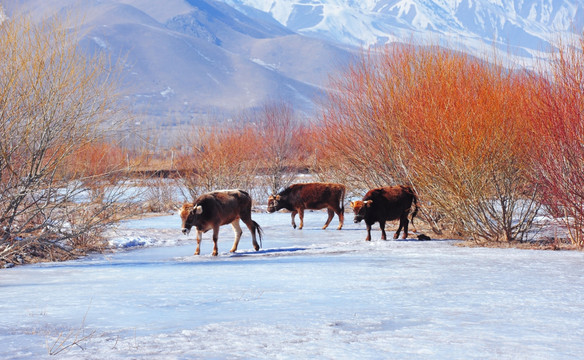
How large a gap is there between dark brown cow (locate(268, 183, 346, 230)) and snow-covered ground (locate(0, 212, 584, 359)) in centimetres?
578

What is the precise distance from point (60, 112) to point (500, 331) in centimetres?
646

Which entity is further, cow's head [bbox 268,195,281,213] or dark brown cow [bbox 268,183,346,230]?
cow's head [bbox 268,195,281,213]

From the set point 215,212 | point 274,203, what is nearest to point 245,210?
point 215,212

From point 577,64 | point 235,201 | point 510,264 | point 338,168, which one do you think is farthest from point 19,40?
point 338,168

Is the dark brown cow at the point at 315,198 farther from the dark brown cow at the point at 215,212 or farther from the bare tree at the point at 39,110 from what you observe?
the bare tree at the point at 39,110

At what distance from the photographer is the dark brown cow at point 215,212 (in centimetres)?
1135

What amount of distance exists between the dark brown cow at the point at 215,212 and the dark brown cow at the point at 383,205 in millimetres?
1747

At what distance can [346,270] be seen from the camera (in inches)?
345

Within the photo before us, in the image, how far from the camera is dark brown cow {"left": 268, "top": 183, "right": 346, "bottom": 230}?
16.8 meters

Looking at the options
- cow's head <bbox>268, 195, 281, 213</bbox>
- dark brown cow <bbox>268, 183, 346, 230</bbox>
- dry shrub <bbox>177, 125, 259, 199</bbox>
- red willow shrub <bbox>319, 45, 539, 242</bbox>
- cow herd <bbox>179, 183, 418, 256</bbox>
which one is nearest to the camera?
red willow shrub <bbox>319, 45, 539, 242</bbox>

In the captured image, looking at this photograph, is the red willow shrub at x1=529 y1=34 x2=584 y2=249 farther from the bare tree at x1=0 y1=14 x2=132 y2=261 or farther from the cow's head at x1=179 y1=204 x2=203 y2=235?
the bare tree at x1=0 y1=14 x2=132 y2=261

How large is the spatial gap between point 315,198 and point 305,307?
1076cm

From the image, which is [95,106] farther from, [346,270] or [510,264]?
[510,264]

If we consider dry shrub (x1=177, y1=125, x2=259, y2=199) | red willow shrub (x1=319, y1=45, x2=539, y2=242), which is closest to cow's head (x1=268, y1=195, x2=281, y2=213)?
red willow shrub (x1=319, y1=45, x2=539, y2=242)
